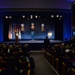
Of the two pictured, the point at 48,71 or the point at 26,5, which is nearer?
the point at 48,71

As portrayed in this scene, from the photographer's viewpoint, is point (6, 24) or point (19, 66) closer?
point (19, 66)

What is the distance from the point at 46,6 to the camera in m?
28.4

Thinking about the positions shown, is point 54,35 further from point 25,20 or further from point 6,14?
point 6,14

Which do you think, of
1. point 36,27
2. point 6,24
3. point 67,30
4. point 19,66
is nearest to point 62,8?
point 67,30

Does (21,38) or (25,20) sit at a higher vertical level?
(25,20)

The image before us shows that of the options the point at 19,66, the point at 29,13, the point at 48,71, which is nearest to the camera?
the point at 19,66

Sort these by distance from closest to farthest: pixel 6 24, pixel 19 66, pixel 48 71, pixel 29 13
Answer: pixel 19 66 → pixel 48 71 → pixel 29 13 → pixel 6 24

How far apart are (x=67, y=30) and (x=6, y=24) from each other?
7.64m

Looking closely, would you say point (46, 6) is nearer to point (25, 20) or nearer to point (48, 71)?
point (25, 20)

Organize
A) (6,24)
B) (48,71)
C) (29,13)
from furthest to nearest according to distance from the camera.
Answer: (6,24)
(29,13)
(48,71)

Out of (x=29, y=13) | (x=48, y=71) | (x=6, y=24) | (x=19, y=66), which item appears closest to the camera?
(x=19, y=66)

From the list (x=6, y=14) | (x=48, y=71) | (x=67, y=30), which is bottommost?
(x=48, y=71)

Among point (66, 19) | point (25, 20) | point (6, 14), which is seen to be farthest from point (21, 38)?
point (66, 19)

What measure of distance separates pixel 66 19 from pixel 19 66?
20.1m
